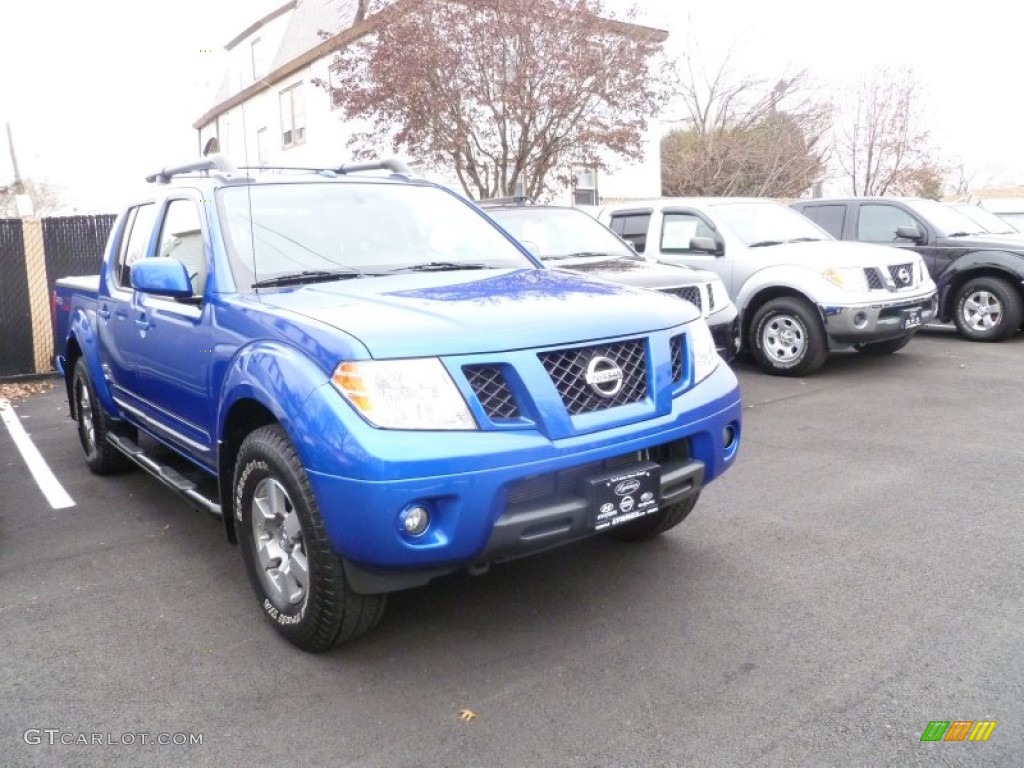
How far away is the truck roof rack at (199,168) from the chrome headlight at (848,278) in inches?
236

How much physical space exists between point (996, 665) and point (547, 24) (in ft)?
38.8

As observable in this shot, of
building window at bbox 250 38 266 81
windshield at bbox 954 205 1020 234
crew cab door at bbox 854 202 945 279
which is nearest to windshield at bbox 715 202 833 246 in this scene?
crew cab door at bbox 854 202 945 279

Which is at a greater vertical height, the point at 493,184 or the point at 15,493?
the point at 493,184

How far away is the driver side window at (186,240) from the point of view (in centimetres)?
418

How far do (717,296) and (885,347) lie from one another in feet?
9.39

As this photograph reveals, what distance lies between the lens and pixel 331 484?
2865 millimetres

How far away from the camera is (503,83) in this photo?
13.1m

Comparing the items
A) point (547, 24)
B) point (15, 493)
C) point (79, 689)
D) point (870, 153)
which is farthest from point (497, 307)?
point (870, 153)

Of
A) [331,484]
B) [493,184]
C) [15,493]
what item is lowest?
[15,493]

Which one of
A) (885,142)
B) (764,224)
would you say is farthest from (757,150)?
(764,224)

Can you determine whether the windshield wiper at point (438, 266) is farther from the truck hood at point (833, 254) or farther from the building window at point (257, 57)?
the building window at point (257, 57)

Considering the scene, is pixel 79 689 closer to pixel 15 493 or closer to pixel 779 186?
pixel 15 493

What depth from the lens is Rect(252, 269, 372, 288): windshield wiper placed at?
3.80 meters

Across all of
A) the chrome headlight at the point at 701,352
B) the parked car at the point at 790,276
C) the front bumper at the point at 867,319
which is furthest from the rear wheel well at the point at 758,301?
the chrome headlight at the point at 701,352
